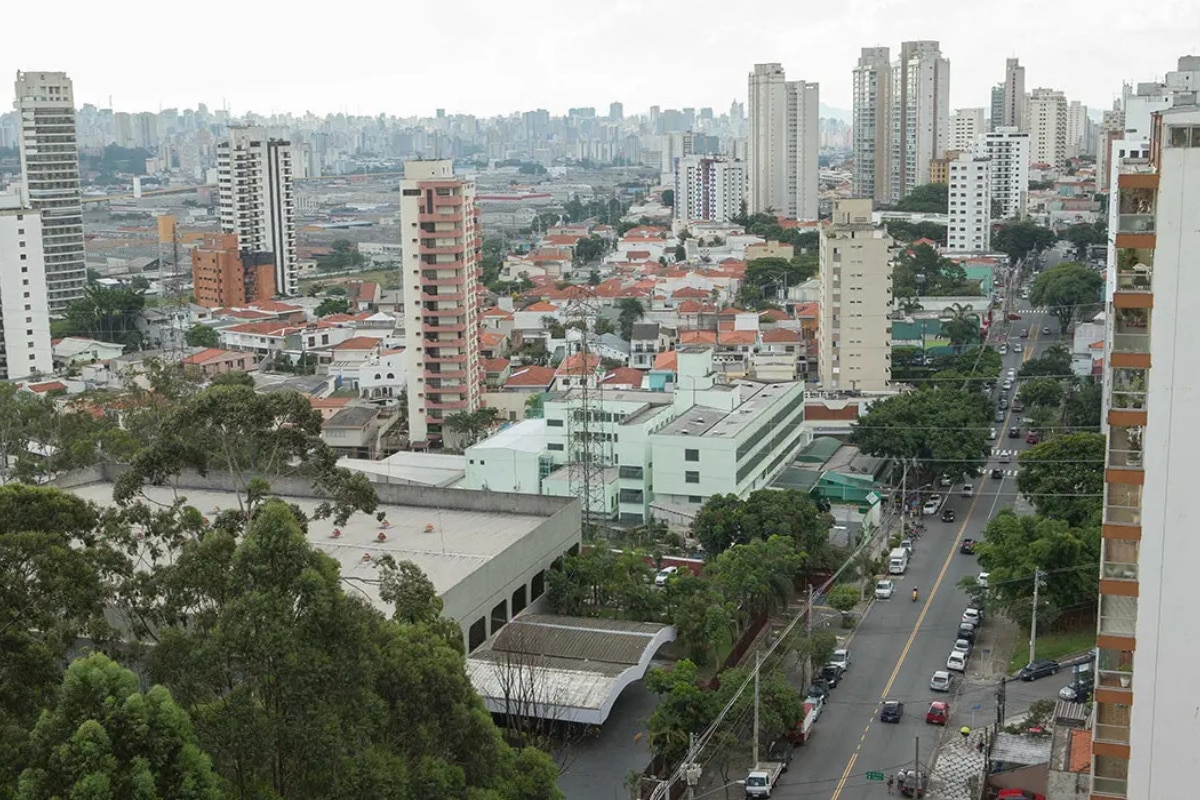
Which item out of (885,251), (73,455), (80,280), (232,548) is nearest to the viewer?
(232,548)

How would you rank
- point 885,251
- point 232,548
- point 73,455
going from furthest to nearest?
point 885,251
point 73,455
point 232,548

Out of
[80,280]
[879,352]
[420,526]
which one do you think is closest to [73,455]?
[420,526]

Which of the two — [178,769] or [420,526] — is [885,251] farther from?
[178,769]

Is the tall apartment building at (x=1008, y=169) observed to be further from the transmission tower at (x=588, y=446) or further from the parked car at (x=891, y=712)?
the parked car at (x=891, y=712)

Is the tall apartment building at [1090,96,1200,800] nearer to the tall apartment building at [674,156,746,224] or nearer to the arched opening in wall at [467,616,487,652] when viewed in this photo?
the arched opening in wall at [467,616,487,652]

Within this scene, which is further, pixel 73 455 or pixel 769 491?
pixel 73 455

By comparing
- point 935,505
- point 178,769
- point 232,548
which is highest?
point 232,548

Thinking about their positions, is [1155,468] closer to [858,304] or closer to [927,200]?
[858,304]

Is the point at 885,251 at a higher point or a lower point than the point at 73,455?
higher
